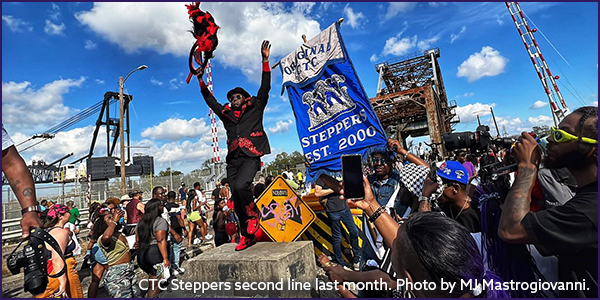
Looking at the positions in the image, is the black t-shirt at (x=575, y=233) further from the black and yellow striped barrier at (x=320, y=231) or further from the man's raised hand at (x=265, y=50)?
the black and yellow striped barrier at (x=320, y=231)

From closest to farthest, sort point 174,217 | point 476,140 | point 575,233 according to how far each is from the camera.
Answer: point 575,233 < point 476,140 < point 174,217

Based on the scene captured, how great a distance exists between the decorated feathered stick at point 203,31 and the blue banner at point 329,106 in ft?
4.02

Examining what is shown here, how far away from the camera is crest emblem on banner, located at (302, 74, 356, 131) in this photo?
3.79 m

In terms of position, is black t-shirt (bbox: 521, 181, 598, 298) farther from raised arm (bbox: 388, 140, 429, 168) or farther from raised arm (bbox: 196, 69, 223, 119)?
raised arm (bbox: 196, 69, 223, 119)

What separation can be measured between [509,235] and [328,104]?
2697 millimetres

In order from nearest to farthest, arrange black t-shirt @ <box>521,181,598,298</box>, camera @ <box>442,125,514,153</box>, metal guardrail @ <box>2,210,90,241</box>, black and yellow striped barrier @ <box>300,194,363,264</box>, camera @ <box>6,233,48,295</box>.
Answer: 1. black t-shirt @ <box>521,181,598,298</box>
2. camera @ <box>6,233,48,295</box>
3. camera @ <box>442,125,514,153</box>
4. black and yellow striped barrier @ <box>300,194,363,264</box>
5. metal guardrail @ <box>2,210,90,241</box>

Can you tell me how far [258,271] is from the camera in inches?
117

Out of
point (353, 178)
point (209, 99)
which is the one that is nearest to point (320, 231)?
point (209, 99)

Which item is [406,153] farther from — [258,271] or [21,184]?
[21,184]

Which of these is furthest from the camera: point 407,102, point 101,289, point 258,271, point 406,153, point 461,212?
point 407,102

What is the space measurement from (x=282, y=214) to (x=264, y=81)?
229 cm

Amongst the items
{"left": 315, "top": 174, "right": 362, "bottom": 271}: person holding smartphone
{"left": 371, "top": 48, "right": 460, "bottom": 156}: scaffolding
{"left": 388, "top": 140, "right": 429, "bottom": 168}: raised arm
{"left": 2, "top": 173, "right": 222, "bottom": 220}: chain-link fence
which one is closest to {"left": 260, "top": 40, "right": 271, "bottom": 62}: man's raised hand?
{"left": 388, "top": 140, "right": 429, "bottom": 168}: raised arm

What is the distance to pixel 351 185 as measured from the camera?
6.25 ft

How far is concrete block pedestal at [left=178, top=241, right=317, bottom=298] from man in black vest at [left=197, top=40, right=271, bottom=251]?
34 cm
